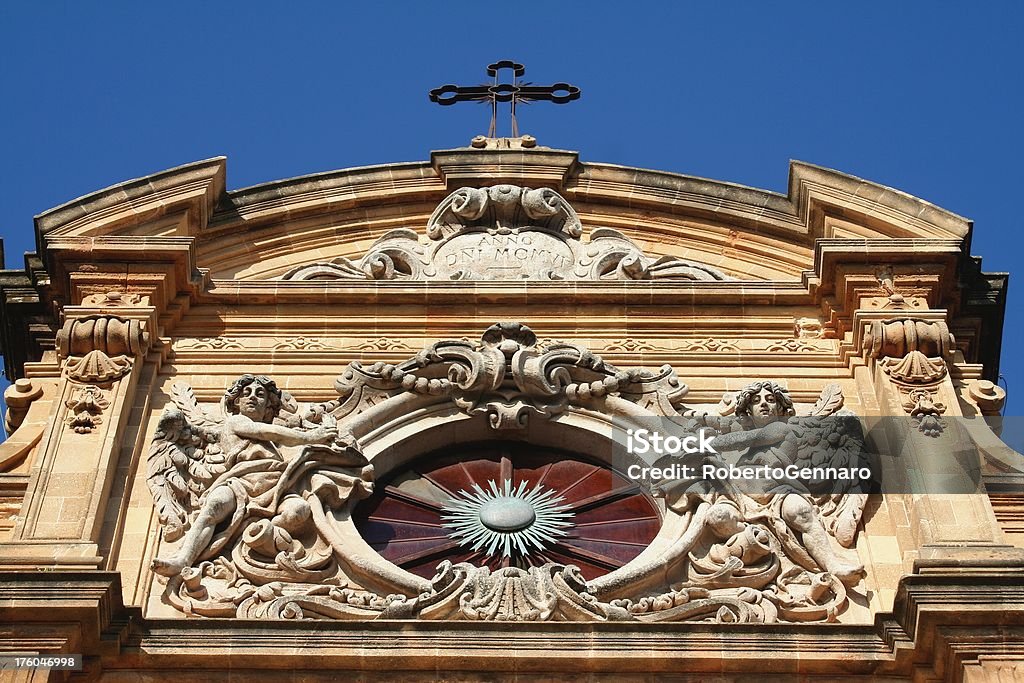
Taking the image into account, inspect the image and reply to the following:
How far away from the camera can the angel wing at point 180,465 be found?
46.5ft

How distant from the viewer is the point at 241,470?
14.4 m

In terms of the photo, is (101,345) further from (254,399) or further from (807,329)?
(807,329)

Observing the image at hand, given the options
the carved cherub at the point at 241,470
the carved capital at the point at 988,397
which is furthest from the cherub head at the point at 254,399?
the carved capital at the point at 988,397

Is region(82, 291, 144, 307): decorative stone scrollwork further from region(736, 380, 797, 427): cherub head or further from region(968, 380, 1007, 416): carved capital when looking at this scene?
region(968, 380, 1007, 416): carved capital

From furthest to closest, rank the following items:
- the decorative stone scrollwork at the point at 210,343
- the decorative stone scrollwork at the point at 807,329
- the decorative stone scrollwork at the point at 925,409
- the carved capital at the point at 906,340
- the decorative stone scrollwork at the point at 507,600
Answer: the decorative stone scrollwork at the point at 807,329 → the decorative stone scrollwork at the point at 210,343 → the carved capital at the point at 906,340 → the decorative stone scrollwork at the point at 925,409 → the decorative stone scrollwork at the point at 507,600

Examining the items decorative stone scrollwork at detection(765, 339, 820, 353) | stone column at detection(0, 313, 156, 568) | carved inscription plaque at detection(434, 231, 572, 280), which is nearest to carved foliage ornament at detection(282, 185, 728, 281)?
carved inscription plaque at detection(434, 231, 572, 280)

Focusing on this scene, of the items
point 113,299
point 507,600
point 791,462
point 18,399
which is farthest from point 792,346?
point 18,399

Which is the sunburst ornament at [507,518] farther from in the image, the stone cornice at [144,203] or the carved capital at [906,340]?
the stone cornice at [144,203]

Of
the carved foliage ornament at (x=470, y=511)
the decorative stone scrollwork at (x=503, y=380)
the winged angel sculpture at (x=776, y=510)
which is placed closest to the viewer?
the carved foliage ornament at (x=470, y=511)

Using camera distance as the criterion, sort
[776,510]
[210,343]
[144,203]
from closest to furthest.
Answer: [776,510]
[210,343]
[144,203]

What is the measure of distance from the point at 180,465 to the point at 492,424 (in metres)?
2.25

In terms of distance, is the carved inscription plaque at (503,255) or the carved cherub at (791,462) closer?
the carved cherub at (791,462)

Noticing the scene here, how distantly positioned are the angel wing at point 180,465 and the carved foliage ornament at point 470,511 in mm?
11

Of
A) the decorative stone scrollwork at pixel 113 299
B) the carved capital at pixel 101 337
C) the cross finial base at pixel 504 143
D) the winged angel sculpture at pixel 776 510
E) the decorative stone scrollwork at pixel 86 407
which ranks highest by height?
the cross finial base at pixel 504 143
